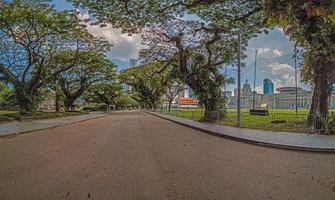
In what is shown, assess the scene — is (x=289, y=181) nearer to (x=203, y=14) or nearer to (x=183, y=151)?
(x=183, y=151)

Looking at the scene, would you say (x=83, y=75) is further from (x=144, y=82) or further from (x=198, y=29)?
(x=198, y=29)

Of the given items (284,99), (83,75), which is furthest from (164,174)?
(284,99)

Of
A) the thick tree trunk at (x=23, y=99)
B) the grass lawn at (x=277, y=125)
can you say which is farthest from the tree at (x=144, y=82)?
the thick tree trunk at (x=23, y=99)

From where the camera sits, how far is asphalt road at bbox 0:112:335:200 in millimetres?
4219

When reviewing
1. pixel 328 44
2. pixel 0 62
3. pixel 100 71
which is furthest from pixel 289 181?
pixel 100 71

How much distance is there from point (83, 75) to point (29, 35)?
18471 millimetres

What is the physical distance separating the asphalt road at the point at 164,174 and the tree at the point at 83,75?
3072 centimetres

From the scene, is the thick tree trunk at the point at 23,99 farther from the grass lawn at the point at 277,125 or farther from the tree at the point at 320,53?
the tree at the point at 320,53

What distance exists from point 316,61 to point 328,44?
1.60m

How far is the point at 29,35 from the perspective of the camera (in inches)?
954

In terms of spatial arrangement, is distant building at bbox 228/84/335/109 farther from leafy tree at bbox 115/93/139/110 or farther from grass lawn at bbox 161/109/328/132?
grass lawn at bbox 161/109/328/132

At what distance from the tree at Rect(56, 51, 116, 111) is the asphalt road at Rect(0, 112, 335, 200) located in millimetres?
30722

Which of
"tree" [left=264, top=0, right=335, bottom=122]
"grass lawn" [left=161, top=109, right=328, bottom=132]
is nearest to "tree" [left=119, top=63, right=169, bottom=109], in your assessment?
"grass lawn" [left=161, top=109, right=328, bottom=132]

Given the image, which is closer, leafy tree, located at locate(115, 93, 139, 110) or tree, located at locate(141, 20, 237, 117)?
tree, located at locate(141, 20, 237, 117)
